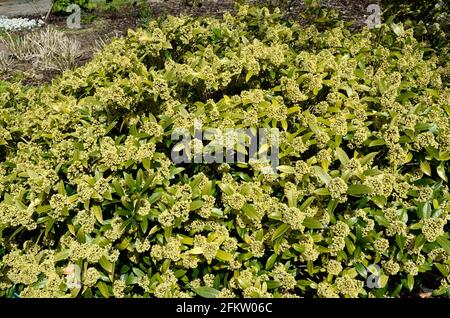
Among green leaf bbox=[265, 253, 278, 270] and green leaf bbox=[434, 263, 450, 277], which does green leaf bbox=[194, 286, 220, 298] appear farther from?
green leaf bbox=[434, 263, 450, 277]

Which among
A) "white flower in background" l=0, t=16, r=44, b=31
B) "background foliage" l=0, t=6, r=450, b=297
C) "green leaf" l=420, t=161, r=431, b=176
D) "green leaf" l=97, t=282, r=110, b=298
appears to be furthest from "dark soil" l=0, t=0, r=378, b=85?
"green leaf" l=97, t=282, r=110, b=298

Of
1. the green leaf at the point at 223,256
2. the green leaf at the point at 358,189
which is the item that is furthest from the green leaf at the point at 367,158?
the green leaf at the point at 223,256

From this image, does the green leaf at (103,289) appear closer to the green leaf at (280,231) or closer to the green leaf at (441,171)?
the green leaf at (280,231)

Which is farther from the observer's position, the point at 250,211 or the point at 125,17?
the point at 125,17

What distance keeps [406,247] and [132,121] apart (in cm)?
151

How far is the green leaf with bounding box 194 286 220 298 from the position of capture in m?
2.26

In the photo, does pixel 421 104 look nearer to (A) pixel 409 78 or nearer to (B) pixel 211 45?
(A) pixel 409 78

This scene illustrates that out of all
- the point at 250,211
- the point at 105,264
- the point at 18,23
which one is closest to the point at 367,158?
the point at 250,211

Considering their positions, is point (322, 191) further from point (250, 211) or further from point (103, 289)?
point (103, 289)

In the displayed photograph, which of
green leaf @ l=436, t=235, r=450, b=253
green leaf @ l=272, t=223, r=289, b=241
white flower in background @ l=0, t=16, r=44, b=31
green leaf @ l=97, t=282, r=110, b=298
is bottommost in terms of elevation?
green leaf @ l=97, t=282, r=110, b=298

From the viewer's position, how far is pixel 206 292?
7.43 feet

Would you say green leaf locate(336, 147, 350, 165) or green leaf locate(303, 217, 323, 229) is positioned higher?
green leaf locate(336, 147, 350, 165)

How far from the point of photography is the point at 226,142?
2246 millimetres
